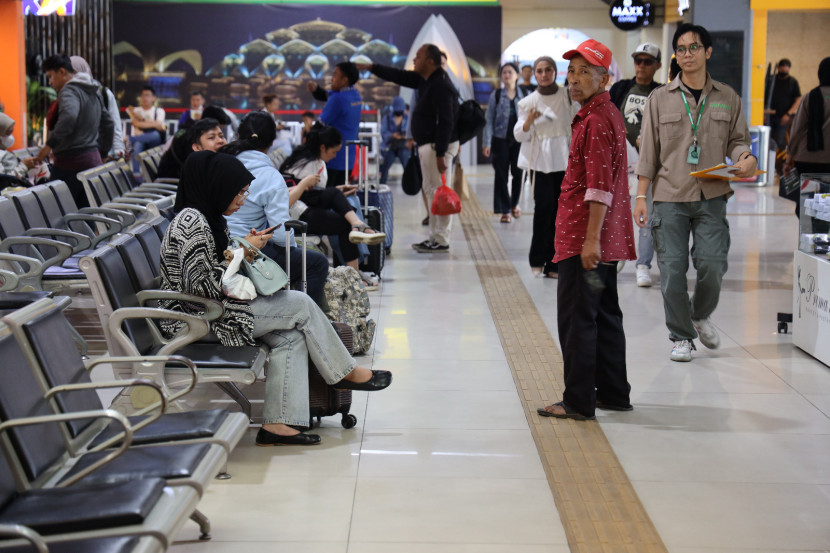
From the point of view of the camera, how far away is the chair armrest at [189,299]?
158 inches

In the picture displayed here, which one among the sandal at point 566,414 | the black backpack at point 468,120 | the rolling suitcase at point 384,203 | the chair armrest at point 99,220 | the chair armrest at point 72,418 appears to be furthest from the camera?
the black backpack at point 468,120

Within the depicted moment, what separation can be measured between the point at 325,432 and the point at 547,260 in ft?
13.6

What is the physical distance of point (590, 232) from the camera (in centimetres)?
426

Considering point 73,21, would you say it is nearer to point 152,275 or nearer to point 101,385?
point 152,275

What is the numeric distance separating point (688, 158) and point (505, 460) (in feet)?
6.94

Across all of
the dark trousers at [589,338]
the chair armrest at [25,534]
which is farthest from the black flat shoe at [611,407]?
the chair armrest at [25,534]

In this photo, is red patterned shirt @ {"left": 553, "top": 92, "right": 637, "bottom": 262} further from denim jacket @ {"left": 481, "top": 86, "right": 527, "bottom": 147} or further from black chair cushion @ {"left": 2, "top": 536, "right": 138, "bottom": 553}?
denim jacket @ {"left": 481, "top": 86, "right": 527, "bottom": 147}

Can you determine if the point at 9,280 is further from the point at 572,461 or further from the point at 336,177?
the point at 336,177

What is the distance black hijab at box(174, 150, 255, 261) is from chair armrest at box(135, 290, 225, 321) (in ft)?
0.80

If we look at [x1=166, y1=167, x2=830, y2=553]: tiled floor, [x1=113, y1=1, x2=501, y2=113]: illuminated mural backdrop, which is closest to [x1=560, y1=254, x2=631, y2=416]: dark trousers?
[x1=166, y1=167, x2=830, y2=553]: tiled floor

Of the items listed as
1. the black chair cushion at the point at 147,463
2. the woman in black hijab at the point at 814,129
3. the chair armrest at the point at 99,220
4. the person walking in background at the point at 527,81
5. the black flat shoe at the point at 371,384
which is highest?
the person walking in background at the point at 527,81

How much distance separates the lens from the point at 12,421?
243cm

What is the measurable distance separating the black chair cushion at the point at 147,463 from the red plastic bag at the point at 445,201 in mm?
6241

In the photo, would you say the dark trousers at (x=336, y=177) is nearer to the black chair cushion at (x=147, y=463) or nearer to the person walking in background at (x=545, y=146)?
the person walking in background at (x=545, y=146)
